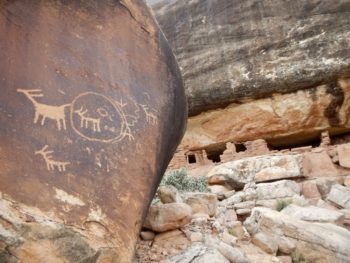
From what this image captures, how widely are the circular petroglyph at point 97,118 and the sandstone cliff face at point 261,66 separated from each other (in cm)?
856

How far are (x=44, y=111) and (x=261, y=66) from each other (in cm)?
904

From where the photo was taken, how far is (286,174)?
8.13 m

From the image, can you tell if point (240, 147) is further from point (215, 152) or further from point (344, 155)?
point (344, 155)

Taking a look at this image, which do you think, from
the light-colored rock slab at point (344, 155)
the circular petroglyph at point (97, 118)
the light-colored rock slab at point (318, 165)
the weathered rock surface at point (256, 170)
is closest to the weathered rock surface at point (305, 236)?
the circular petroglyph at point (97, 118)

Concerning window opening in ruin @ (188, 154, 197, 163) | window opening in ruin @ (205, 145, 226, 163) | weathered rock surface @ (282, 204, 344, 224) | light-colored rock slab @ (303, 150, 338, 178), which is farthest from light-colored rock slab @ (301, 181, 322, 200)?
window opening in ruin @ (188, 154, 197, 163)

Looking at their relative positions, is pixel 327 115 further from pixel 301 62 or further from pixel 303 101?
pixel 301 62

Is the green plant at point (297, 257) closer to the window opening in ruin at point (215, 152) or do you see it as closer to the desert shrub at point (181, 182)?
the desert shrub at point (181, 182)

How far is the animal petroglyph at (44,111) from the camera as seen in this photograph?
208cm

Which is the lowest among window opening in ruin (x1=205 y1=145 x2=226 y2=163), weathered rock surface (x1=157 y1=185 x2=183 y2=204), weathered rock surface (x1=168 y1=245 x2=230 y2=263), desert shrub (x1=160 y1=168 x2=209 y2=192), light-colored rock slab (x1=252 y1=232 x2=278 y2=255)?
light-colored rock slab (x1=252 y1=232 x2=278 y2=255)

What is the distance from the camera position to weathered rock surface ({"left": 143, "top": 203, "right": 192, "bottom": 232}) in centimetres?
320

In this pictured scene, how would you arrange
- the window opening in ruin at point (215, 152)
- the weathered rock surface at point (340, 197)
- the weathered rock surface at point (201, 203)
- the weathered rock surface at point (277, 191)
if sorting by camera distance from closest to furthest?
1. the weathered rock surface at point (201, 203)
2. the weathered rock surface at point (340, 197)
3. the weathered rock surface at point (277, 191)
4. the window opening in ruin at point (215, 152)

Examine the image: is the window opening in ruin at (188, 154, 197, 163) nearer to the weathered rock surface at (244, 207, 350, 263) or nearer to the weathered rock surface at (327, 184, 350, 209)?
the weathered rock surface at (327, 184, 350, 209)

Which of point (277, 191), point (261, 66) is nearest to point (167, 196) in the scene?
point (277, 191)

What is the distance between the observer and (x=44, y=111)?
82.7 inches
